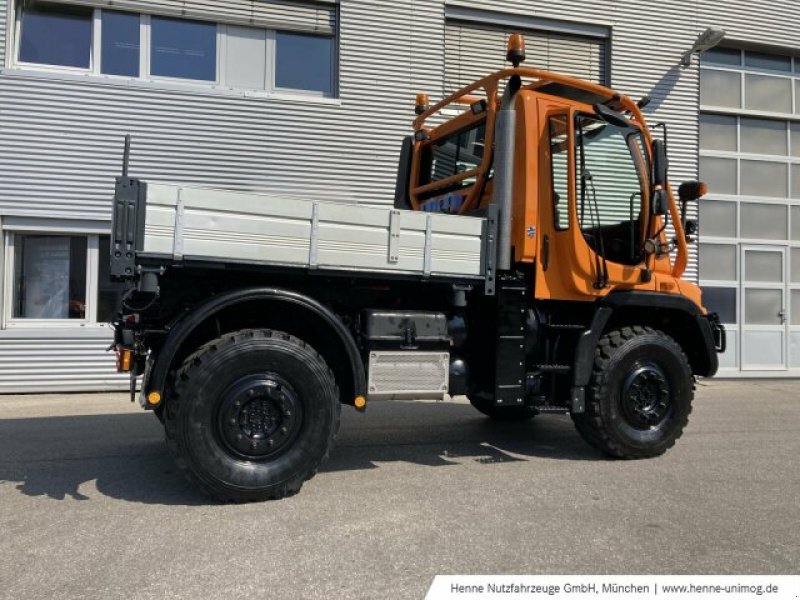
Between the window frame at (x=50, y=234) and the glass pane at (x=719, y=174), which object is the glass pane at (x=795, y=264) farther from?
the window frame at (x=50, y=234)

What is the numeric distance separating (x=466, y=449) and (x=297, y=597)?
315cm

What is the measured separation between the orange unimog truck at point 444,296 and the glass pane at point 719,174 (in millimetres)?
7309

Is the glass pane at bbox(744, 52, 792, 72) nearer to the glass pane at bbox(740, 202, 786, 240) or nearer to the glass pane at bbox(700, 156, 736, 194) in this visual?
the glass pane at bbox(700, 156, 736, 194)

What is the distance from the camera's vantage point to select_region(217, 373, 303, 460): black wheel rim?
13.8 ft

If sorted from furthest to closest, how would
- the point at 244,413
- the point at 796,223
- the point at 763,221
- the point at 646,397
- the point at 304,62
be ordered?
the point at 796,223, the point at 763,221, the point at 304,62, the point at 646,397, the point at 244,413

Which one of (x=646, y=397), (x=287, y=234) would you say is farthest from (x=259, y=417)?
(x=646, y=397)

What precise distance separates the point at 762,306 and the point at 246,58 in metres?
10.5

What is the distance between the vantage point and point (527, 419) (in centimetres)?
728

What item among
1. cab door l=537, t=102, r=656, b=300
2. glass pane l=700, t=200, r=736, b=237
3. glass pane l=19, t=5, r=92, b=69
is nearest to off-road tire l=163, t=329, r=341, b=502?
cab door l=537, t=102, r=656, b=300

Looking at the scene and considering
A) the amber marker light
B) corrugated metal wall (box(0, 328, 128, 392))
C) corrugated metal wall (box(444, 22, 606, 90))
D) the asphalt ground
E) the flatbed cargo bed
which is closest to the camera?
the asphalt ground

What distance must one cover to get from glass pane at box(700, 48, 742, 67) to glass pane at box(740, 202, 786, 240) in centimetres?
273

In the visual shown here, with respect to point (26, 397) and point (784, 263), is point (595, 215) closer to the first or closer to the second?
point (26, 397)

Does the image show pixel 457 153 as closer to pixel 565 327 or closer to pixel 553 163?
pixel 553 163

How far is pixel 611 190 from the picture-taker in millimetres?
5441
